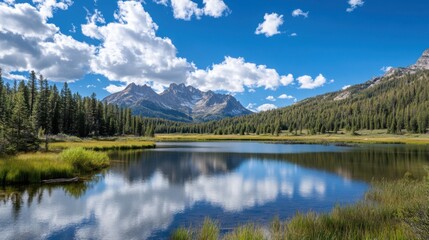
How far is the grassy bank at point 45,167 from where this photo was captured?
86.2 feet

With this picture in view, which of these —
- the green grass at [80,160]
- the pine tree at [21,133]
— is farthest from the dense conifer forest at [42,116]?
the green grass at [80,160]

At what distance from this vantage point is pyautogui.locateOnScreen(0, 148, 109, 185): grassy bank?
1035 inches

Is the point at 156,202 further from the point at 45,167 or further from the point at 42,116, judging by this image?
the point at 42,116

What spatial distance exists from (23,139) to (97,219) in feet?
99.7

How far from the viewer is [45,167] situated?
96.3 feet

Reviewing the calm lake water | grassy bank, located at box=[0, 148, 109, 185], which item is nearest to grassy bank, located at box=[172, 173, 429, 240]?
the calm lake water

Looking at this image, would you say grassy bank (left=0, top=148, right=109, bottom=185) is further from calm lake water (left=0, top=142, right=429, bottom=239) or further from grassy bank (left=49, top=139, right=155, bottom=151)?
grassy bank (left=49, top=139, right=155, bottom=151)

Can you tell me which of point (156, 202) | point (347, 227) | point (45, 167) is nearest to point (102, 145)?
point (45, 167)

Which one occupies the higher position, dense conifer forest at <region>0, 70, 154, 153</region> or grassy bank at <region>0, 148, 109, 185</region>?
dense conifer forest at <region>0, 70, 154, 153</region>

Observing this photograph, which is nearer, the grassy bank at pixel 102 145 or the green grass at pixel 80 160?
the green grass at pixel 80 160

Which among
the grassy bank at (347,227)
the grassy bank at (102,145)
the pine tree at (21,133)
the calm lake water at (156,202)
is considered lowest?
the calm lake water at (156,202)

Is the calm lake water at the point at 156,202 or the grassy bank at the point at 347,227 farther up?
the grassy bank at the point at 347,227

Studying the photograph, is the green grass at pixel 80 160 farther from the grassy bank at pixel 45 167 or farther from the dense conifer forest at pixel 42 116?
the dense conifer forest at pixel 42 116

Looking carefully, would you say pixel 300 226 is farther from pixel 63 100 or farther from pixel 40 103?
Result: pixel 63 100
